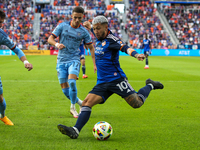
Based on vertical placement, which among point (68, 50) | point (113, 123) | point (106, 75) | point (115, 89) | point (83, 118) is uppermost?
point (68, 50)

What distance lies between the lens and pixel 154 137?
421 cm

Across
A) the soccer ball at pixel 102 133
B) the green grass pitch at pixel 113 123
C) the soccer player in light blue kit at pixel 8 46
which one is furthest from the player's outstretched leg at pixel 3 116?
the soccer ball at pixel 102 133

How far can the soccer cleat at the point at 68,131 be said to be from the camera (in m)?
3.97

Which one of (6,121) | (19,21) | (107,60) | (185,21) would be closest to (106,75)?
(107,60)

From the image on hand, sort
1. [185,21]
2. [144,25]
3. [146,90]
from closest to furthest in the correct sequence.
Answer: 1. [146,90]
2. [144,25]
3. [185,21]

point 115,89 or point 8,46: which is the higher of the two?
point 8,46

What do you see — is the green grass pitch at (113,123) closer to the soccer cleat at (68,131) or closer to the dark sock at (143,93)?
the soccer cleat at (68,131)

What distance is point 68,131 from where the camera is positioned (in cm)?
398

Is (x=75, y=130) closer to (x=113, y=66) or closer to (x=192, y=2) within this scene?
(x=113, y=66)

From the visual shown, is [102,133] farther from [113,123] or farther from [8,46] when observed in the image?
[8,46]

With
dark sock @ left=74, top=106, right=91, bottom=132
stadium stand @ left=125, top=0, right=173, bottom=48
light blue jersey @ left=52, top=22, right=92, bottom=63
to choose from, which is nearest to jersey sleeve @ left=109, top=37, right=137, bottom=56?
dark sock @ left=74, top=106, right=91, bottom=132

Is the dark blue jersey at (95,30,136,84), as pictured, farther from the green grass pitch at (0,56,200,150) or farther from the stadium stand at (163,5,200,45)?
the stadium stand at (163,5,200,45)

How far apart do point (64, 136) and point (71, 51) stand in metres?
2.16

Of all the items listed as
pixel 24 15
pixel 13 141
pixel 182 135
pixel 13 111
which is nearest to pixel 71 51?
pixel 13 111
